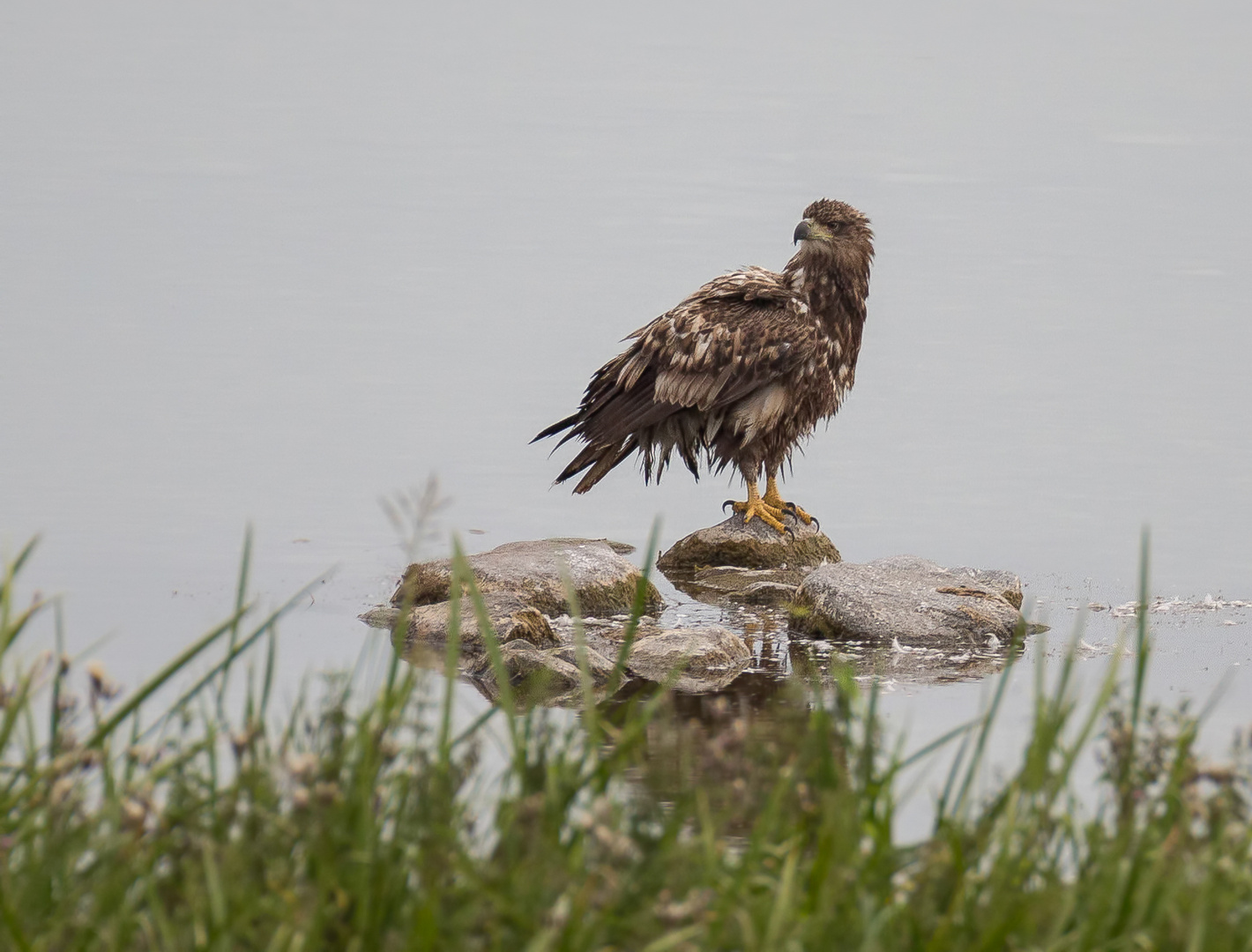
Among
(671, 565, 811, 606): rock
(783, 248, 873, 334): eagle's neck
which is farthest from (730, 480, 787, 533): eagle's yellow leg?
(783, 248, 873, 334): eagle's neck

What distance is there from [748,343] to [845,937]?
6.34 metres

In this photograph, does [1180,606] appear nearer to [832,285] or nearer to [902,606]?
[902,606]

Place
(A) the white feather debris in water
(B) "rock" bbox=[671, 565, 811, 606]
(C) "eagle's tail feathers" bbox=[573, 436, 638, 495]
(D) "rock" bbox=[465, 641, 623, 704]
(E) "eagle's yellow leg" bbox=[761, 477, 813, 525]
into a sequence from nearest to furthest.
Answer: (D) "rock" bbox=[465, 641, 623, 704]
(A) the white feather debris in water
(B) "rock" bbox=[671, 565, 811, 606]
(E) "eagle's yellow leg" bbox=[761, 477, 813, 525]
(C) "eagle's tail feathers" bbox=[573, 436, 638, 495]

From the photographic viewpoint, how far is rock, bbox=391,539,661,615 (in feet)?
26.8

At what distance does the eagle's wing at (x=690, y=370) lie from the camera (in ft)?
30.6

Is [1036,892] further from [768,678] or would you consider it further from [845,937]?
[768,678]

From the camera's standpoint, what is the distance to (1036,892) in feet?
10.7

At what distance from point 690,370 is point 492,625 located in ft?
7.63

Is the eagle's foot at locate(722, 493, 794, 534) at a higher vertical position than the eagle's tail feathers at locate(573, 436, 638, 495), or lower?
lower

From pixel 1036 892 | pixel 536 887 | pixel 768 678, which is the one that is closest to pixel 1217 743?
pixel 768 678

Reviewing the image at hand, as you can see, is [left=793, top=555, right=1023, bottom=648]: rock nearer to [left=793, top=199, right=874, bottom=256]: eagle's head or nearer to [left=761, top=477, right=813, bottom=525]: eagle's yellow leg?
[left=761, top=477, right=813, bottom=525]: eagle's yellow leg

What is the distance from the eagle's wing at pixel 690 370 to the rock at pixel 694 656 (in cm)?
206

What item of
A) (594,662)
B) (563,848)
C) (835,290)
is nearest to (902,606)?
(594,662)

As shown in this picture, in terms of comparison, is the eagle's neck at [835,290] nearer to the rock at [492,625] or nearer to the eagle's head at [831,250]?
the eagle's head at [831,250]
